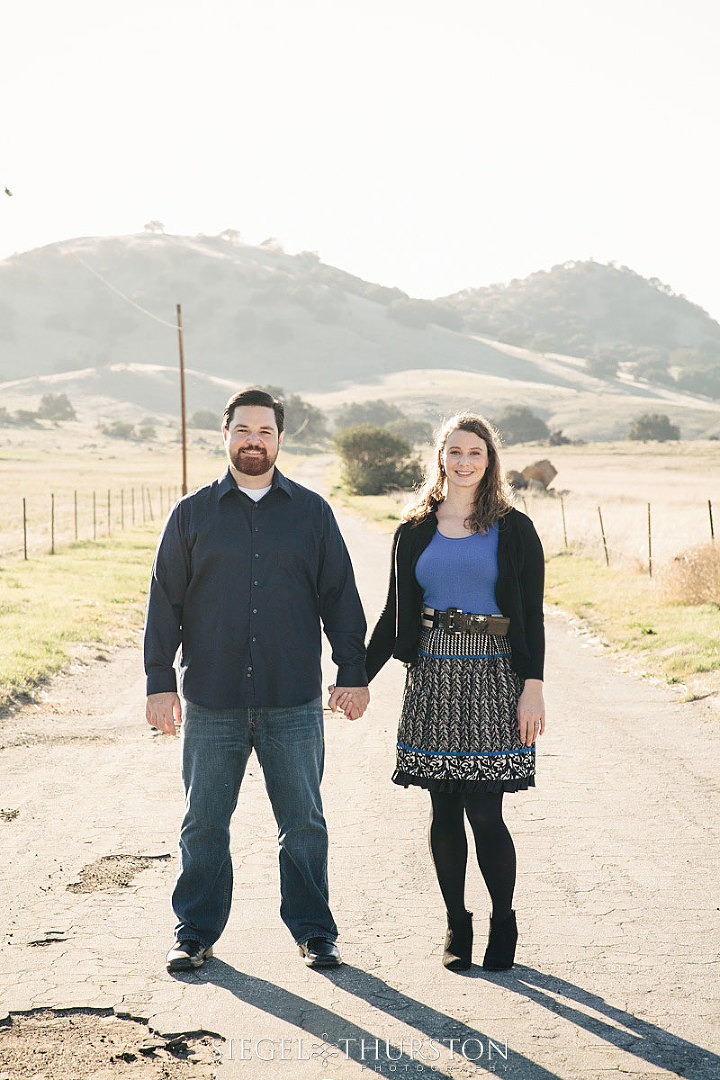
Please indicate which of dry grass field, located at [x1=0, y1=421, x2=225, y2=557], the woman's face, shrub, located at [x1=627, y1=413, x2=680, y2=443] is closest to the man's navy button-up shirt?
the woman's face

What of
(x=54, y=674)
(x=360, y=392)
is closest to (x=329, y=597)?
(x=54, y=674)

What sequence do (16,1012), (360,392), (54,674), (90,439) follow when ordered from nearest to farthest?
(16,1012) → (54,674) → (90,439) → (360,392)

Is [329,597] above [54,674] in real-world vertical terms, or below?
above

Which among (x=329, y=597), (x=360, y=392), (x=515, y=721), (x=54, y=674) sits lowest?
(x=54, y=674)

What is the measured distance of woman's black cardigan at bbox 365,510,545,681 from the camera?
4.29 meters

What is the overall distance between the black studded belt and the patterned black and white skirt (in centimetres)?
3

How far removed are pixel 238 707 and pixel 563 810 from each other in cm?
273

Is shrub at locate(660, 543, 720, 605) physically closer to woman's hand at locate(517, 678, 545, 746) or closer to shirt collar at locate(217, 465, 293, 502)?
woman's hand at locate(517, 678, 545, 746)

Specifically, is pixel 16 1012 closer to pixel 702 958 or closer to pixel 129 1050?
pixel 129 1050

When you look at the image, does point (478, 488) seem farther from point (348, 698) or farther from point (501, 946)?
point (501, 946)

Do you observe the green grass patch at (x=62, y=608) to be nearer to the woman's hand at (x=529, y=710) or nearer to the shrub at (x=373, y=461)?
the woman's hand at (x=529, y=710)

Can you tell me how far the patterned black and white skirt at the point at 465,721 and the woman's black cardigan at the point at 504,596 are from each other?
8 cm

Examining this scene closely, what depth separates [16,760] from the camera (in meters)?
7.64

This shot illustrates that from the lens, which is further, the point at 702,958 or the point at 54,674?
the point at 54,674
